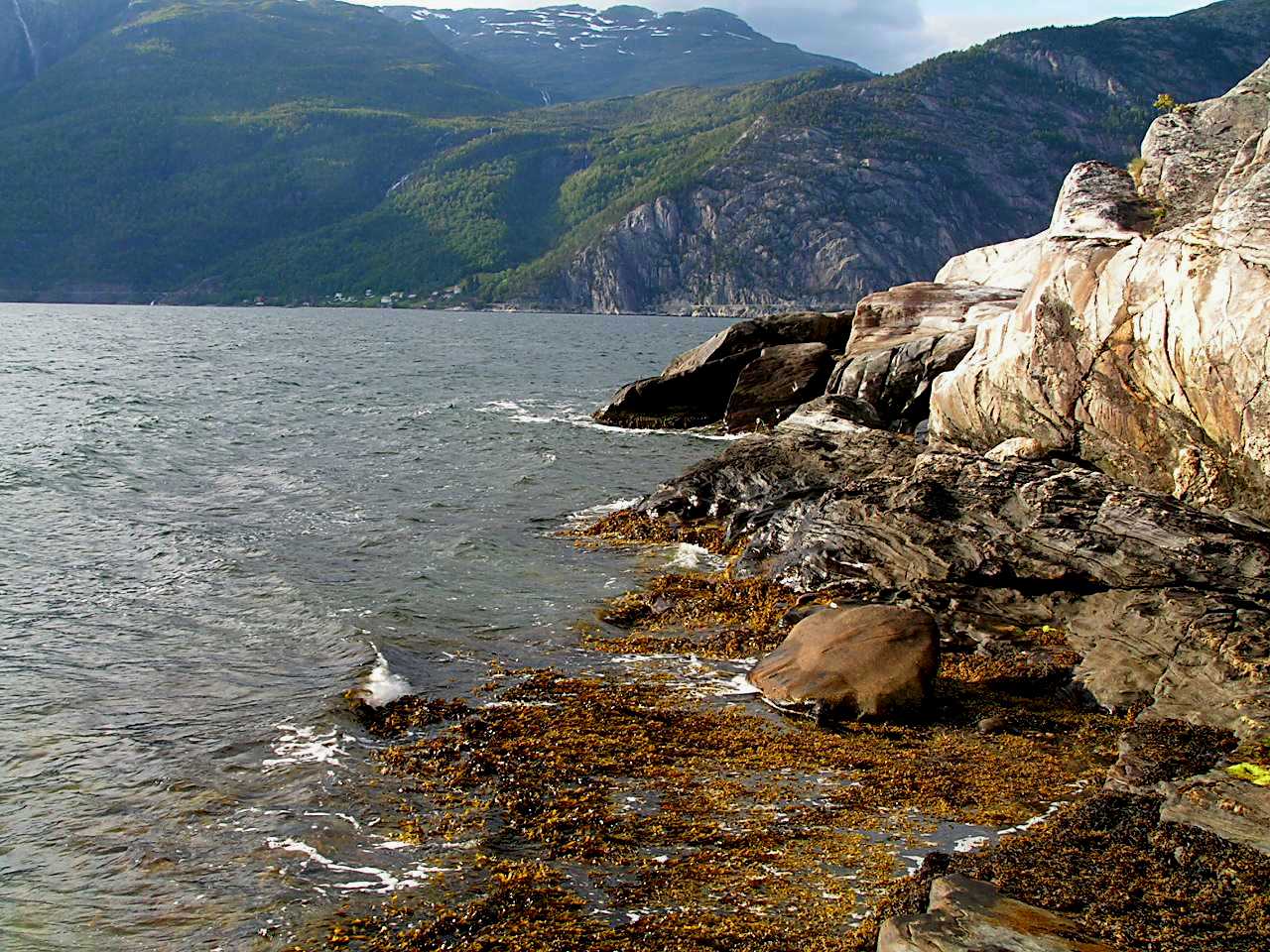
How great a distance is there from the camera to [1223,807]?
30.1 feet

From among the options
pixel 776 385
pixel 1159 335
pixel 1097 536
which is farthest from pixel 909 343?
pixel 1097 536

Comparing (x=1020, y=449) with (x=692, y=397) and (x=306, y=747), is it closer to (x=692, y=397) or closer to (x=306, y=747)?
(x=306, y=747)

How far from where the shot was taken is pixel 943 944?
679cm

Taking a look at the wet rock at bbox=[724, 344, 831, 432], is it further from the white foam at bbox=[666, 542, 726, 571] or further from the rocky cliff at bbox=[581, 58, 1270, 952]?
the white foam at bbox=[666, 542, 726, 571]

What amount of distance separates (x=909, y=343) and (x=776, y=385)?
6.82m

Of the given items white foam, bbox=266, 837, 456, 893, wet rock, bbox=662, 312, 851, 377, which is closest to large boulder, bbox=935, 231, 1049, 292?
wet rock, bbox=662, 312, 851, 377

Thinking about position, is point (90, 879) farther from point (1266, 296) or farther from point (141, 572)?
point (1266, 296)

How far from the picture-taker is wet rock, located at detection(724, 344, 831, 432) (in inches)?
1484

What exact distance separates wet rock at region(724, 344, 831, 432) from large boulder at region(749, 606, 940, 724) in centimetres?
2370

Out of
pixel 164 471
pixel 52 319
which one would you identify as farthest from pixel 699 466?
pixel 52 319

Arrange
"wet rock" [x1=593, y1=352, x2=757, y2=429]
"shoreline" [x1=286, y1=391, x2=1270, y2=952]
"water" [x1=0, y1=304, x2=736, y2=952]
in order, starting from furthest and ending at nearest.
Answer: "wet rock" [x1=593, y1=352, x2=757, y2=429]
"water" [x1=0, y1=304, x2=736, y2=952]
"shoreline" [x1=286, y1=391, x2=1270, y2=952]

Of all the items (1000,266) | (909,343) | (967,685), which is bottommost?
(967,685)

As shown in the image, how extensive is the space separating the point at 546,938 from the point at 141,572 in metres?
15.0

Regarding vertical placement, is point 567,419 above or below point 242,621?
above
